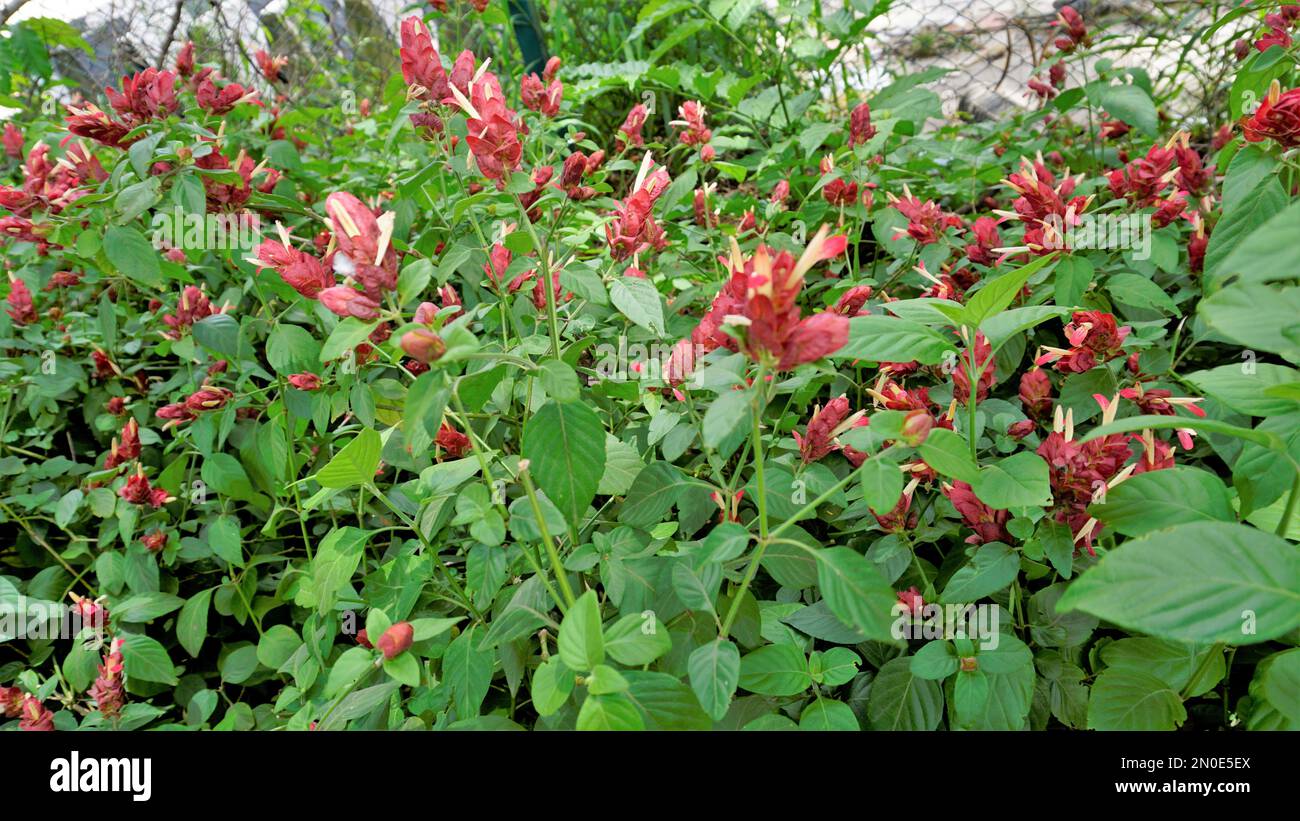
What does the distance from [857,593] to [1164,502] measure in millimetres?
280

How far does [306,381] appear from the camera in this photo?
3.43 ft

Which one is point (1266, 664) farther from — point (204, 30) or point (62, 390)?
point (204, 30)

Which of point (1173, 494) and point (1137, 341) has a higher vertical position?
point (1137, 341)

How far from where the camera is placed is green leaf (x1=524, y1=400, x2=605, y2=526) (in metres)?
0.65

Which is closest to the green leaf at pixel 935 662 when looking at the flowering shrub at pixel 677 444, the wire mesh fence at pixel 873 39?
the flowering shrub at pixel 677 444

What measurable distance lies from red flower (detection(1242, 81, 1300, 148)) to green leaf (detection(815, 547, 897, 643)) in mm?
783

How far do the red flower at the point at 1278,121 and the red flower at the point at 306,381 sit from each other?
122cm

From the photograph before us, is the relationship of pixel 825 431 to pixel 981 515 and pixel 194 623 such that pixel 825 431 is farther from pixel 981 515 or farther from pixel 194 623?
pixel 194 623

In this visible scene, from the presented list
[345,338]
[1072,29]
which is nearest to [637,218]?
[345,338]

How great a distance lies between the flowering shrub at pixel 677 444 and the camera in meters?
0.57

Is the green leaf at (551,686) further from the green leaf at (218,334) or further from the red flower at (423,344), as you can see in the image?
the green leaf at (218,334)

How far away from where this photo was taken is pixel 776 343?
507 millimetres
